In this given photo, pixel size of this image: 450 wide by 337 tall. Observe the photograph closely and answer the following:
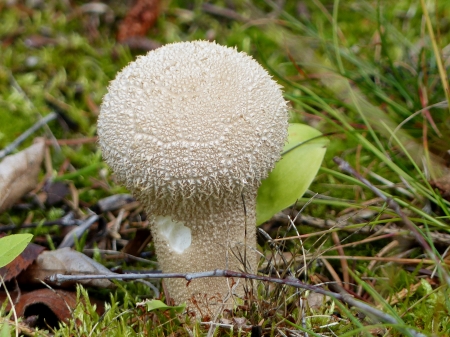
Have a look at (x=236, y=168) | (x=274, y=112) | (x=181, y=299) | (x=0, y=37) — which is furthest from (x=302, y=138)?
(x=0, y=37)

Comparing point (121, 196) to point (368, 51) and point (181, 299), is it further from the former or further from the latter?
point (368, 51)

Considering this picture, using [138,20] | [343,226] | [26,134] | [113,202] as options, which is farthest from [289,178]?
[138,20]

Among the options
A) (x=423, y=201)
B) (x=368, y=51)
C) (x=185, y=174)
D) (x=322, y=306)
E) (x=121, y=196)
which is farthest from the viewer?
(x=368, y=51)

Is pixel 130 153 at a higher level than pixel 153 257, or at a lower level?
higher

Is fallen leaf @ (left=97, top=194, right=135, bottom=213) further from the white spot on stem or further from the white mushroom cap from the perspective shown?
the white mushroom cap

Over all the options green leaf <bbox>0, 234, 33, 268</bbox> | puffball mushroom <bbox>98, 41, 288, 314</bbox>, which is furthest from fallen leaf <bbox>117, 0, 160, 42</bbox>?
green leaf <bbox>0, 234, 33, 268</bbox>
